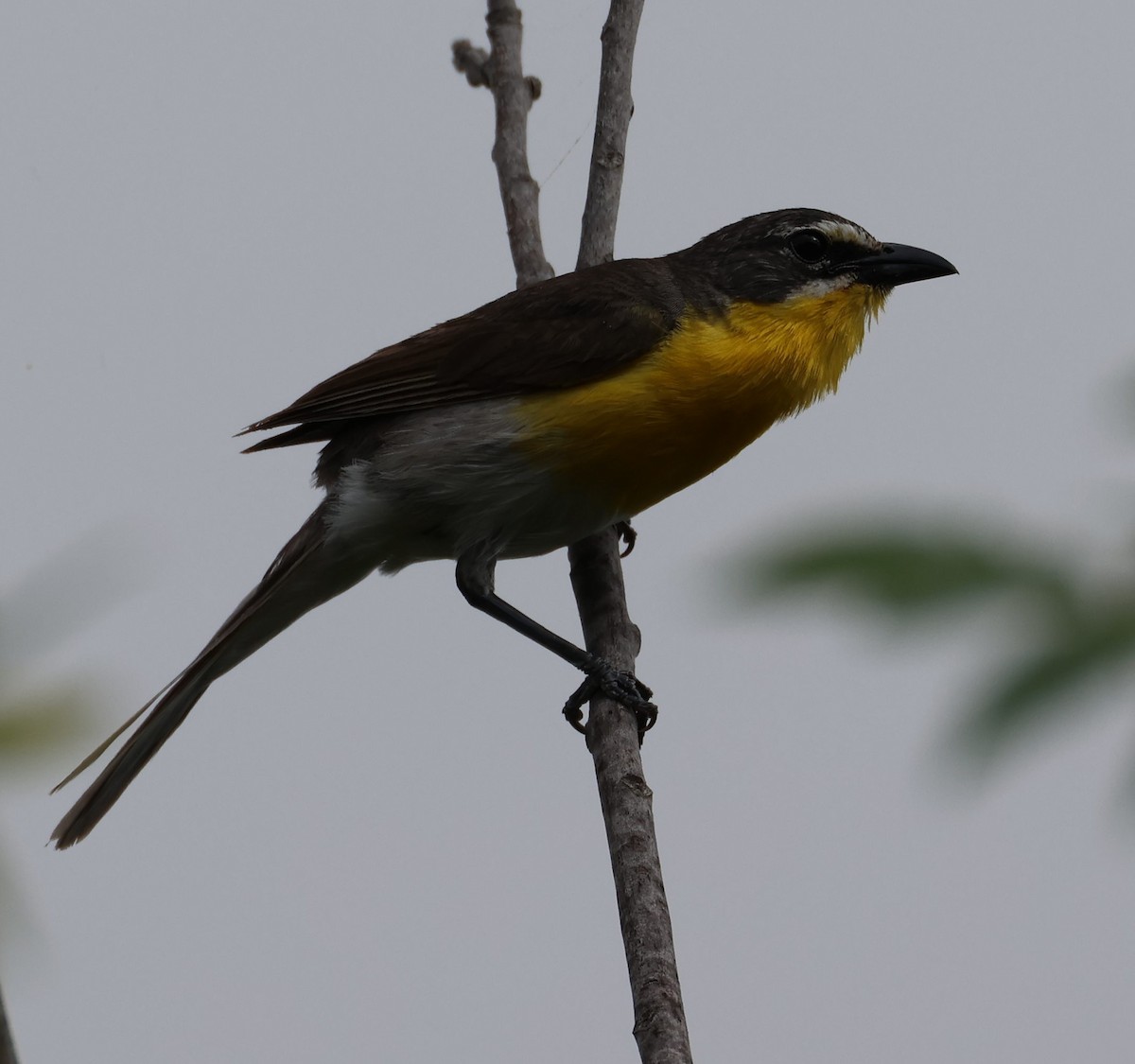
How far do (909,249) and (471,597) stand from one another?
233 cm

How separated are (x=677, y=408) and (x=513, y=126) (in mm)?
1754

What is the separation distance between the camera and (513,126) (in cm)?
627

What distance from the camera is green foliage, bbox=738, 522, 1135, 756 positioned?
1.43m

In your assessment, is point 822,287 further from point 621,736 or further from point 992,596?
point 992,596

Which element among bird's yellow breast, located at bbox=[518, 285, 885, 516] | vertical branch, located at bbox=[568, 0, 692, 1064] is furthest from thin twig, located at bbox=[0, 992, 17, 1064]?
bird's yellow breast, located at bbox=[518, 285, 885, 516]

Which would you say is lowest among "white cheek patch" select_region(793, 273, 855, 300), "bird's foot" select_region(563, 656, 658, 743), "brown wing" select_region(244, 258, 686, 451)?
"bird's foot" select_region(563, 656, 658, 743)

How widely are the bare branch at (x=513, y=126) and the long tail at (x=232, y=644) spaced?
1.57 metres

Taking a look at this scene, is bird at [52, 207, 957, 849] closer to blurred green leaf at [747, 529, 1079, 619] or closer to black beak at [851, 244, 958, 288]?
black beak at [851, 244, 958, 288]

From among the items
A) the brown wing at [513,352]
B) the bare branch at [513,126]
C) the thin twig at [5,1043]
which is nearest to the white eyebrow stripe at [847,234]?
the brown wing at [513,352]

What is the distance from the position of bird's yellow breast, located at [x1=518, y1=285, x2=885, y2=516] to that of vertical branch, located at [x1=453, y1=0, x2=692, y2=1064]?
362 millimetres

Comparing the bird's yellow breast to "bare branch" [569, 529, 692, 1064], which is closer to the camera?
"bare branch" [569, 529, 692, 1064]

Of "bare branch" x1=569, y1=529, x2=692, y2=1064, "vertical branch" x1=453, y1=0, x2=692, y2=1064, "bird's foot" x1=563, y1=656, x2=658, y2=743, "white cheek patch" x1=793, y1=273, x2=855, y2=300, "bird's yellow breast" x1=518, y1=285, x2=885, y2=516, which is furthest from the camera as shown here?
"white cheek patch" x1=793, y1=273, x2=855, y2=300

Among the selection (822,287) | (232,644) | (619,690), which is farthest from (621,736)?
(822,287)

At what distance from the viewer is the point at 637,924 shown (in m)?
3.67
